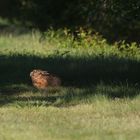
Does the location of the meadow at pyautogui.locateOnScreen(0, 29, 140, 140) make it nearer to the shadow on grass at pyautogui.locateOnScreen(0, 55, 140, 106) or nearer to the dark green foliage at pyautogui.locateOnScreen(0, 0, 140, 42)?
the shadow on grass at pyautogui.locateOnScreen(0, 55, 140, 106)

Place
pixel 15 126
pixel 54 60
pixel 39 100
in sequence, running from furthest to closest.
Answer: pixel 54 60 < pixel 39 100 < pixel 15 126

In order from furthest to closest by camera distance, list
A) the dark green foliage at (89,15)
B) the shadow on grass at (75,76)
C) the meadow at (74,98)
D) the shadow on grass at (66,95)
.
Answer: the dark green foliage at (89,15), the shadow on grass at (75,76), the shadow on grass at (66,95), the meadow at (74,98)

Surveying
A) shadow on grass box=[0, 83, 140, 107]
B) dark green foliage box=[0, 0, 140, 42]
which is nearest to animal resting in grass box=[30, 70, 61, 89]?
shadow on grass box=[0, 83, 140, 107]

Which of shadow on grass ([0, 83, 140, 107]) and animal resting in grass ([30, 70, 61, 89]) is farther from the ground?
animal resting in grass ([30, 70, 61, 89])

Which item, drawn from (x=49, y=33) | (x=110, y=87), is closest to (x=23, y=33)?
(x=49, y=33)

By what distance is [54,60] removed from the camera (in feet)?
45.6

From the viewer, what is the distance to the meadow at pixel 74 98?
26.9 feet

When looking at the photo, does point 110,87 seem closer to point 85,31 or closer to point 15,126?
point 15,126

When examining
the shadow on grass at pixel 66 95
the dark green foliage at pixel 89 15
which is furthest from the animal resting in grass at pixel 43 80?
the dark green foliage at pixel 89 15

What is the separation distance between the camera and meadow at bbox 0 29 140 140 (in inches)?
323

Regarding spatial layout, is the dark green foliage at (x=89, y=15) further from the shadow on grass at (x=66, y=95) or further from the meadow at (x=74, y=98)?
Answer: the shadow on grass at (x=66, y=95)

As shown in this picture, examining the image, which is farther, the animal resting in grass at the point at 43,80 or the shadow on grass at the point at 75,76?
the animal resting in grass at the point at 43,80

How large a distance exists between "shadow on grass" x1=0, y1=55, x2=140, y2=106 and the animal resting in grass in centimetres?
17

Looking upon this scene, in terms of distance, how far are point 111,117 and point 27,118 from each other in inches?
46.8
